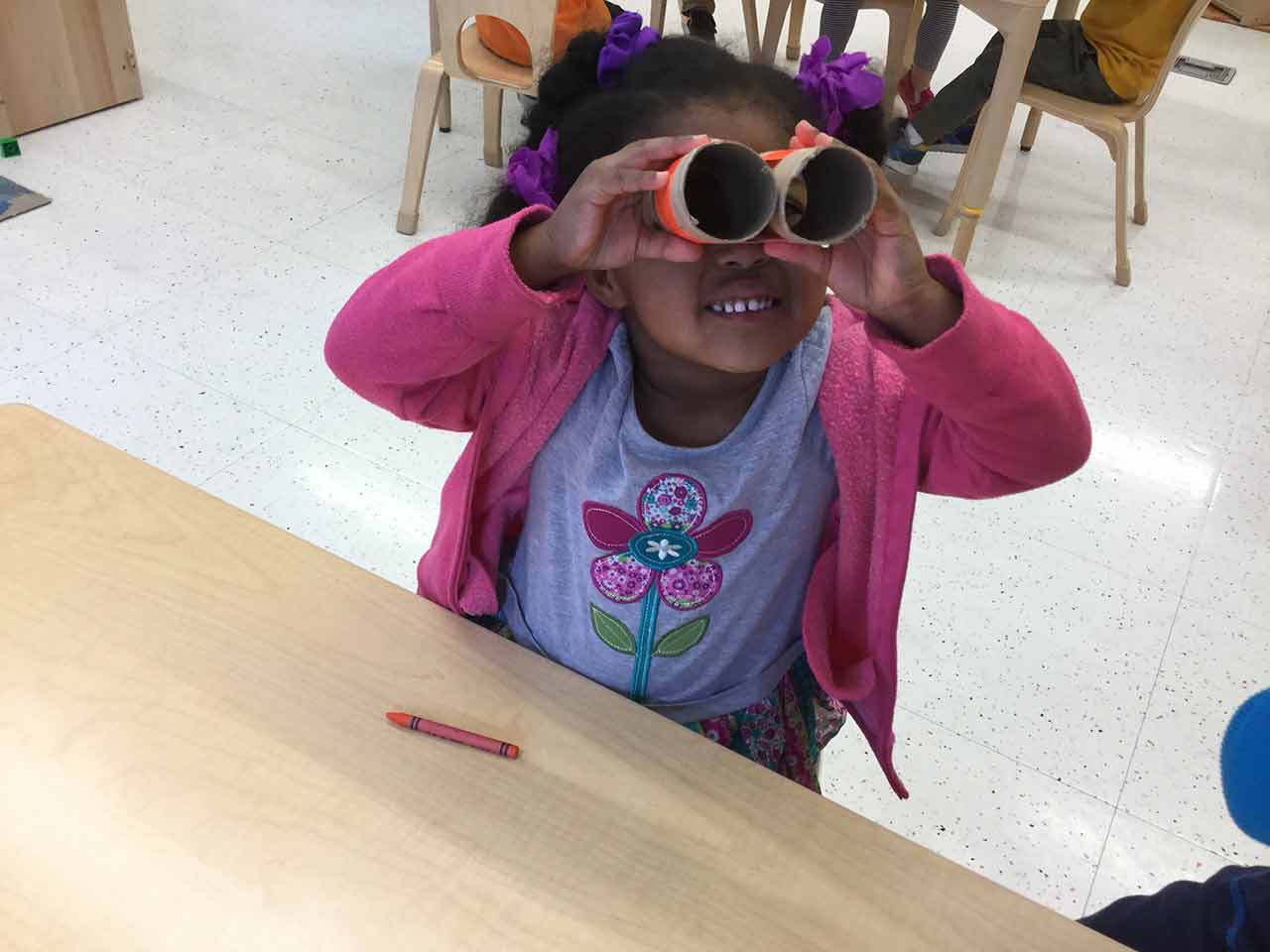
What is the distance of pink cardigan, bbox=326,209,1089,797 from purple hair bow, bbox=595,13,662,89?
19 cm

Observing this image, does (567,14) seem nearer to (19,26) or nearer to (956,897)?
(19,26)

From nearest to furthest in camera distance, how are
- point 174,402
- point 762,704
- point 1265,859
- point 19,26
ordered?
1. point 762,704
2. point 1265,859
3. point 174,402
4. point 19,26

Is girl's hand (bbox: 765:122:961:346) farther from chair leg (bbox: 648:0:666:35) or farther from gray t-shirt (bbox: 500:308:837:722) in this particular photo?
chair leg (bbox: 648:0:666:35)

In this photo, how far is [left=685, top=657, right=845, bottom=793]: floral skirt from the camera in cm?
102

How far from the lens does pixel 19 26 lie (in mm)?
2930

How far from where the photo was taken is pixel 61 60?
3002mm

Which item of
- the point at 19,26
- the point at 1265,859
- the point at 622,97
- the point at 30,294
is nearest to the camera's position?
the point at 622,97

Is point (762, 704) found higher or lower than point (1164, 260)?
higher

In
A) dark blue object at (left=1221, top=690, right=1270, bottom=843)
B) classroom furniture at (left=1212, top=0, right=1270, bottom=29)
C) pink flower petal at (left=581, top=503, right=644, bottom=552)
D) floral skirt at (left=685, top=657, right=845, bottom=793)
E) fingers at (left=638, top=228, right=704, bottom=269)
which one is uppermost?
fingers at (left=638, top=228, right=704, bottom=269)

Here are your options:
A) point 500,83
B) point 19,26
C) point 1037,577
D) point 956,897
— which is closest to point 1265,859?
point 1037,577

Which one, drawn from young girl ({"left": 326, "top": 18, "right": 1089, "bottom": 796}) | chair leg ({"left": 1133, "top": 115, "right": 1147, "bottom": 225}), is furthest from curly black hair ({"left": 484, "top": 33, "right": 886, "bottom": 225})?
chair leg ({"left": 1133, "top": 115, "right": 1147, "bottom": 225})

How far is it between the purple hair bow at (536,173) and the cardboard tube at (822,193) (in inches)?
11.7

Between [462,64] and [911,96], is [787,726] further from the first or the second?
[911,96]

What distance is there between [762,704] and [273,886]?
0.51 metres
